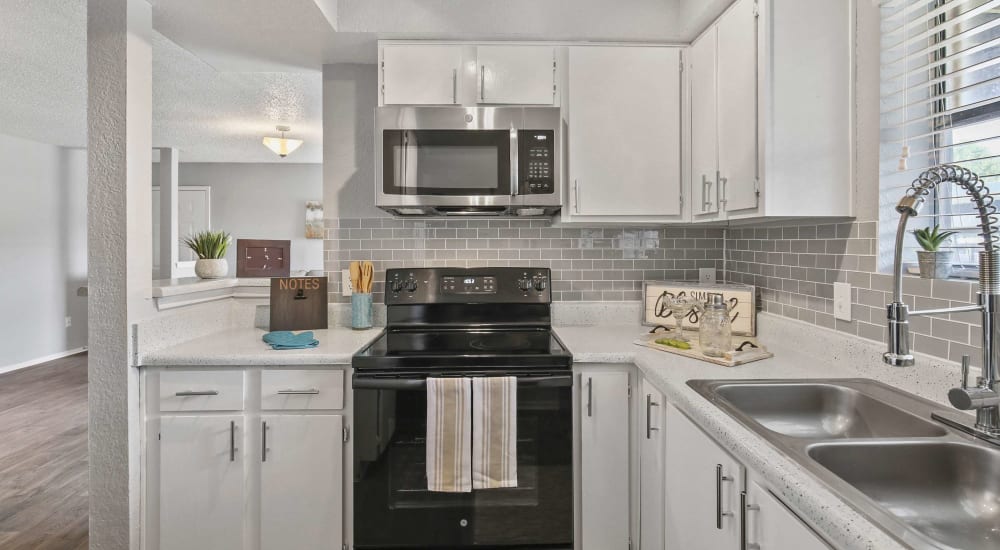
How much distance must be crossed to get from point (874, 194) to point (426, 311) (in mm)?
1721

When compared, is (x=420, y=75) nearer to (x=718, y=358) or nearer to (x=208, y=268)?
(x=208, y=268)

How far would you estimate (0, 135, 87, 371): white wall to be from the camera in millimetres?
5309

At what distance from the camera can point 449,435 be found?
1804mm

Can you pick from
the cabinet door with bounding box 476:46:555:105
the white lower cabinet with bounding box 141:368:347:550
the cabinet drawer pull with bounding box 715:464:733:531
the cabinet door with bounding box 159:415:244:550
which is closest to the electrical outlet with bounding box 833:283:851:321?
the cabinet drawer pull with bounding box 715:464:733:531

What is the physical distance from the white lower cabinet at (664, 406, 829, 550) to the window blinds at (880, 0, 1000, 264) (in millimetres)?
828

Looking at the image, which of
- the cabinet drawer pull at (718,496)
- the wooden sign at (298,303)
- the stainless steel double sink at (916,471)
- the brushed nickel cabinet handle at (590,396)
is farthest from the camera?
the wooden sign at (298,303)

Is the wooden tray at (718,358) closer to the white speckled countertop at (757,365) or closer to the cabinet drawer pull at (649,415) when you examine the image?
the white speckled countertop at (757,365)

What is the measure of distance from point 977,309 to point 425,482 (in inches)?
62.7

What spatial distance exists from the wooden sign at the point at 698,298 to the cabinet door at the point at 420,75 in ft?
4.06

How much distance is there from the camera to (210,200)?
7.38m

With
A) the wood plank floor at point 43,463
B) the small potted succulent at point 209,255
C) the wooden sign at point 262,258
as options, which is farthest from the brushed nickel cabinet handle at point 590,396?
the wood plank floor at point 43,463

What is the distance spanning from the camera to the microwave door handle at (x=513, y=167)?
6.96 feet

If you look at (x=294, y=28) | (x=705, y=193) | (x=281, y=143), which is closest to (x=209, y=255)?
(x=294, y=28)

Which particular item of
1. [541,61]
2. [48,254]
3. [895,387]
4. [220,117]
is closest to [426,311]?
[541,61]
